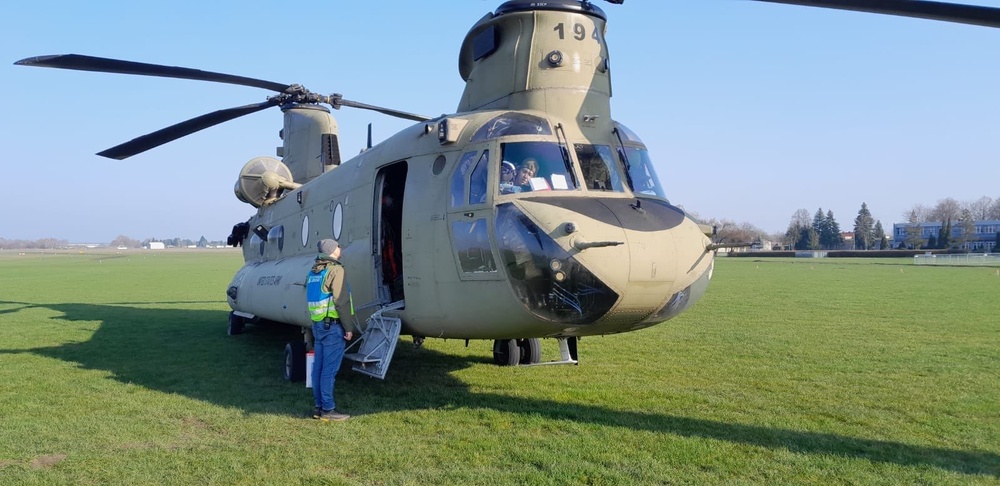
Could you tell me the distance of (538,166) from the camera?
275 inches

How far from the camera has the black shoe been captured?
717 centimetres

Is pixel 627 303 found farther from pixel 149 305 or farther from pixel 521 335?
pixel 149 305

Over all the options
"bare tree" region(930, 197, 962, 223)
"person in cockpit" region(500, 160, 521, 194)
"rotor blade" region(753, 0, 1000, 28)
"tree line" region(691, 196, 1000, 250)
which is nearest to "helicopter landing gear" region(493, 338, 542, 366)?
"person in cockpit" region(500, 160, 521, 194)

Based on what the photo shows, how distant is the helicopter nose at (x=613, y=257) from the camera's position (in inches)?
244

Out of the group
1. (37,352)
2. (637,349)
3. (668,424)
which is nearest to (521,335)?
(668,424)

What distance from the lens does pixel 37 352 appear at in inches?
475

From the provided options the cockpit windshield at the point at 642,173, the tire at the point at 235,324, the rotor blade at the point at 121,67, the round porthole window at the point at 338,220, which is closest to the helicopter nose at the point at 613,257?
the cockpit windshield at the point at 642,173

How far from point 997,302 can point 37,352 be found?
2418cm

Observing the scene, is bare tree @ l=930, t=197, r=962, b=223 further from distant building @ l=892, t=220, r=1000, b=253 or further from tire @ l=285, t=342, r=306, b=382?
tire @ l=285, t=342, r=306, b=382

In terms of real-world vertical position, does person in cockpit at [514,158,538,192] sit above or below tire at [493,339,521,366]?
above

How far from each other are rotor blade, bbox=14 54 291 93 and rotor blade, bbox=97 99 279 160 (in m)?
0.84

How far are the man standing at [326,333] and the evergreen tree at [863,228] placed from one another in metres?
136

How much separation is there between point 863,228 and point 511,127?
448ft

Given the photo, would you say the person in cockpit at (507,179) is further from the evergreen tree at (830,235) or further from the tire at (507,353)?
the evergreen tree at (830,235)
